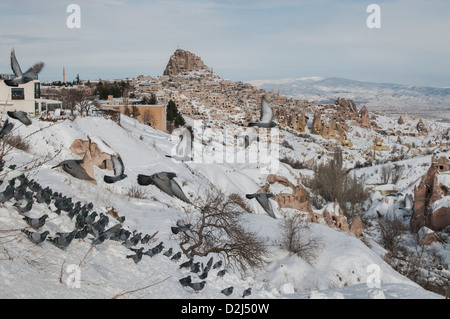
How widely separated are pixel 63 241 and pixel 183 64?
5776 inches

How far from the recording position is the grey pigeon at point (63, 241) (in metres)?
6.12

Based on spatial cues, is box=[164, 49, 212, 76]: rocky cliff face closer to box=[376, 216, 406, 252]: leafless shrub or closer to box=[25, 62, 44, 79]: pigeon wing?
box=[376, 216, 406, 252]: leafless shrub

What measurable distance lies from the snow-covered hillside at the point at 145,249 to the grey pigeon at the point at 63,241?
10 centimetres

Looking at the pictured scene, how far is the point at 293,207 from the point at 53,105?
16210 millimetres

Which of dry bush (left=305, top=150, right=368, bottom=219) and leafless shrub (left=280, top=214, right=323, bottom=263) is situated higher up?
leafless shrub (left=280, top=214, right=323, bottom=263)

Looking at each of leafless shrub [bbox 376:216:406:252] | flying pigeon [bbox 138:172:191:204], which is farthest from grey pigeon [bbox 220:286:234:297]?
leafless shrub [bbox 376:216:406:252]

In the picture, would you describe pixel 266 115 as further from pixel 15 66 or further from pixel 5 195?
pixel 5 195

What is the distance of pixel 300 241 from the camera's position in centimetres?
1461

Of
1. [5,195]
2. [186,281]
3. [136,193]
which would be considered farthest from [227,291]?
[136,193]

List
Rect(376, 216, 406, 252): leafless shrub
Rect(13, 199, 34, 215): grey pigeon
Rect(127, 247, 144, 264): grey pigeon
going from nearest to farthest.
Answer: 1. Rect(13, 199, 34, 215): grey pigeon
2. Rect(127, 247, 144, 264): grey pigeon
3. Rect(376, 216, 406, 252): leafless shrub

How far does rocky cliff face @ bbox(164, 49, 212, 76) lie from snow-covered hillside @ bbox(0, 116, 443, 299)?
121 m

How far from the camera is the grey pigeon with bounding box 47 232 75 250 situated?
612 cm
